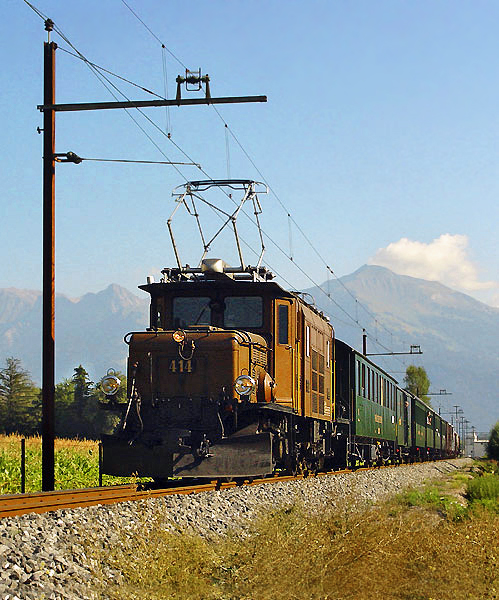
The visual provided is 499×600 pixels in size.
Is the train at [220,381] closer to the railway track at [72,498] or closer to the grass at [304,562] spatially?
the railway track at [72,498]

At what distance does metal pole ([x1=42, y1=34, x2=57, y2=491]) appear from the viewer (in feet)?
52.5

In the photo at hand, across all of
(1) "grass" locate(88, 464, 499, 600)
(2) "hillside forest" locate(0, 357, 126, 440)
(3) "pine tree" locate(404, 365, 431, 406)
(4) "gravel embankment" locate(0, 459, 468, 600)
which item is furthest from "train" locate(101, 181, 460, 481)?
(3) "pine tree" locate(404, 365, 431, 406)

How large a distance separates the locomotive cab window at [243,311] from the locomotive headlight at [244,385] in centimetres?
213

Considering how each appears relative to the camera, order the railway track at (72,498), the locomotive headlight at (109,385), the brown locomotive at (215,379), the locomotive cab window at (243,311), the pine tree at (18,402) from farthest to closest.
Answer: the pine tree at (18,402)
the locomotive cab window at (243,311)
the locomotive headlight at (109,385)
the brown locomotive at (215,379)
the railway track at (72,498)

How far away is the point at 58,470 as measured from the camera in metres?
25.2

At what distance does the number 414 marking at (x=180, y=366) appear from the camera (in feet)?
51.7

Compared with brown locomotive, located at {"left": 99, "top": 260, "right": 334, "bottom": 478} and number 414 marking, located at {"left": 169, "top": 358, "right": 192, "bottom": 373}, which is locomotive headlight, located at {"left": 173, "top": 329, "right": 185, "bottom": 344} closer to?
brown locomotive, located at {"left": 99, "top": 260, "right": 334, "bottom": 478}

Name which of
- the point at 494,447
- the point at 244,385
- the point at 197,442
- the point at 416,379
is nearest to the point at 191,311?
the point at 244,385

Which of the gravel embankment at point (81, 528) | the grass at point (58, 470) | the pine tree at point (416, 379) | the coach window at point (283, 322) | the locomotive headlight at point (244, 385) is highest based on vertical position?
the pine tree at point (416, 379)

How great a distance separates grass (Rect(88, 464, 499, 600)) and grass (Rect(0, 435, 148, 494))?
1052 centimetres

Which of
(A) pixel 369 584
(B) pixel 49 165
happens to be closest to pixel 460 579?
(A) pixel 369 584

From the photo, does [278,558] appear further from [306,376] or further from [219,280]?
[306,376]

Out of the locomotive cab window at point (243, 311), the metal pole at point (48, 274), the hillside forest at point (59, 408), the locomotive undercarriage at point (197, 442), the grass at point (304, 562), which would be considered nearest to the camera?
the grass at point (304, 562)

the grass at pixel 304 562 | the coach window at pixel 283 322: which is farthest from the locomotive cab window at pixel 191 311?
the grass at pixel 304 562
